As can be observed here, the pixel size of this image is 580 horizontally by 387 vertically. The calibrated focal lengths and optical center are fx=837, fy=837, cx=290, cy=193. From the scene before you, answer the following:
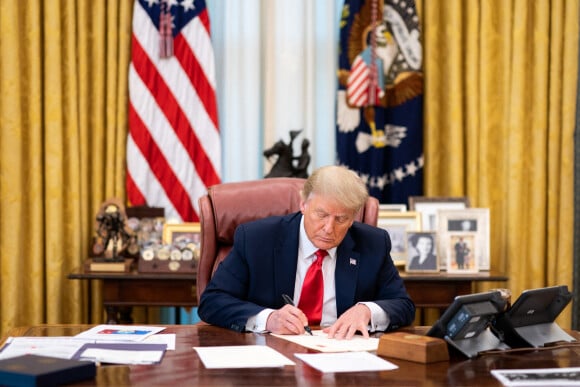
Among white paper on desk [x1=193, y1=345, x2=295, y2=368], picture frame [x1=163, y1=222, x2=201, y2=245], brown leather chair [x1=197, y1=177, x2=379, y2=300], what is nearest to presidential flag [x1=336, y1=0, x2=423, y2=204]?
picture frame [x1=163, y1=222, x2=201, y2=245]

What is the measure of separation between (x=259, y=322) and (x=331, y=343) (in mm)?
294

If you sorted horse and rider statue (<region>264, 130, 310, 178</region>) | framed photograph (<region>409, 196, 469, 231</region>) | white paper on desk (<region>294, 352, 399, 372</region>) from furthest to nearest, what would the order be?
framed photograph (<region>409, 196, 469, 231</region>), horse and rider statue (<region>264, 130, 310, 178</region>), white paper on desk (<region>294, 352, 399, 372</region>)

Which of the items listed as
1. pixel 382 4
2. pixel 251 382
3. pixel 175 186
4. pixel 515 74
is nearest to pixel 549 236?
pixel 515 74

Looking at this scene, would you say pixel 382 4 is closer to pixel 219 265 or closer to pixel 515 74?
pixel 515 74

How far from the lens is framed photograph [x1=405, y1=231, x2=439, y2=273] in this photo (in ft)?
13.8

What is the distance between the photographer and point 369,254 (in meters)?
2.96

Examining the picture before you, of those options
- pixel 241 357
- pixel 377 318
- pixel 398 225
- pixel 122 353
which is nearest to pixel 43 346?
pixel 122 353

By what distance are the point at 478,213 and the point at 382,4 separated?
1.34 metres

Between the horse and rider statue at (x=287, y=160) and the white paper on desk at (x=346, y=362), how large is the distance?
88.4 inches

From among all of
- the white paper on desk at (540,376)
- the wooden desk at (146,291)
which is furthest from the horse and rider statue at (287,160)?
the white paper on desk at (540,376)

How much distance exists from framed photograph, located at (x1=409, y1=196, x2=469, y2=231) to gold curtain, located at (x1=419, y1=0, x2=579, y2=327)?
0.64 ft

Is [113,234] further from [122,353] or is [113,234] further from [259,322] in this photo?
[122,353]

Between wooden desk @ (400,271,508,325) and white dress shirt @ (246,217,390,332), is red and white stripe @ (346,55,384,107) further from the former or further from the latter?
white dress shirt @ (246,217,390,332)

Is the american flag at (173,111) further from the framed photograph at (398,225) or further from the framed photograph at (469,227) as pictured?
the framed photograph at (469,227)
